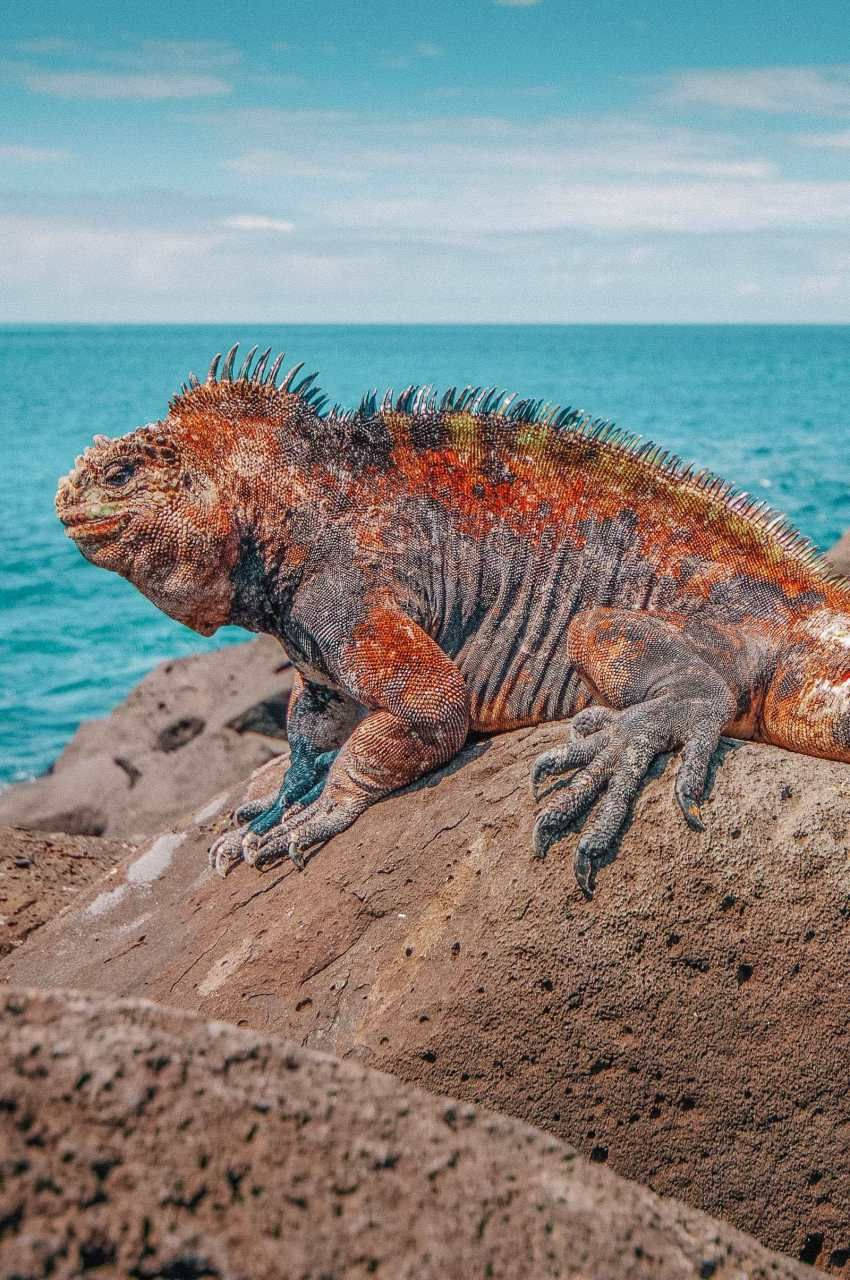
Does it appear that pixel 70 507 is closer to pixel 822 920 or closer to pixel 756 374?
pixel 822 920

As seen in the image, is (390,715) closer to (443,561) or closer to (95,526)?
(443,561)

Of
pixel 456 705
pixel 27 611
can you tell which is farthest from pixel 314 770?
pixel 27 611

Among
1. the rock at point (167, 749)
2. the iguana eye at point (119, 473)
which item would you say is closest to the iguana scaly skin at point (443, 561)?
the iguana eye at point (119, 473)

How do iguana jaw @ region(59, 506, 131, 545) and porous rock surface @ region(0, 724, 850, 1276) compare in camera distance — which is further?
iguana jaw @ region(59, 506, 131, 545)

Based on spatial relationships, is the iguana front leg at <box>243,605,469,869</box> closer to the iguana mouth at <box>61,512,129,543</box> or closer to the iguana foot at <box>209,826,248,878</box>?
the iguana foot at <box>209,826,248,878</box>

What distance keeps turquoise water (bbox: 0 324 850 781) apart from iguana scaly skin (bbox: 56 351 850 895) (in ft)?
3.10

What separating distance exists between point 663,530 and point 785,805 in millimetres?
1013

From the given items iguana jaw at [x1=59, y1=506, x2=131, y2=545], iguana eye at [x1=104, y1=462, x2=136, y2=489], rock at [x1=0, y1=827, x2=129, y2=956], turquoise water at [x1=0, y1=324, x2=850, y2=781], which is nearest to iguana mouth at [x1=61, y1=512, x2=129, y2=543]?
iguana jaw at [x1=59, y1=506, x2=131, y2=545]

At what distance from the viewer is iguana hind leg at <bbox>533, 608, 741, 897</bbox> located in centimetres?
339

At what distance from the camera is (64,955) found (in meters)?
4.69

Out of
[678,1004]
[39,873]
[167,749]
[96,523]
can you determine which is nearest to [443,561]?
[96,523]

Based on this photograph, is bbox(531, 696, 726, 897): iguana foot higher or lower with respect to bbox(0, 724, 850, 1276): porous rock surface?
higher

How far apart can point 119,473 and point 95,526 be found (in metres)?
0.17

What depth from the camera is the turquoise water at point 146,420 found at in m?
16.4
